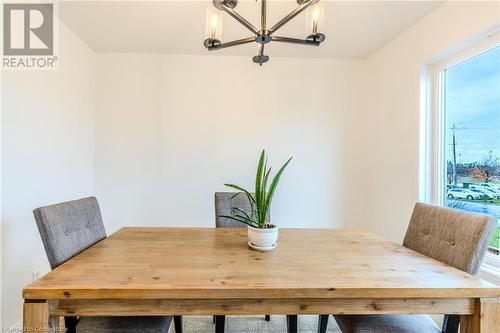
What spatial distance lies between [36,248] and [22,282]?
240mm

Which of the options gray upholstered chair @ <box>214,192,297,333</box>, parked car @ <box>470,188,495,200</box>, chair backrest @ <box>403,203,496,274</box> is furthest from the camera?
gray upholstered chair @ <box>214,192,297,333</box>

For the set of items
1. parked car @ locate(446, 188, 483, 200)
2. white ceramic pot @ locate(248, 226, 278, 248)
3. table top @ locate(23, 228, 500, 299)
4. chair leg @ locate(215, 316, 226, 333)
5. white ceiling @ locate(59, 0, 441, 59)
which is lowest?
chair leg @ locate(215, 316, 226, 333)

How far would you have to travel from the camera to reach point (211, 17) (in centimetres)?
142

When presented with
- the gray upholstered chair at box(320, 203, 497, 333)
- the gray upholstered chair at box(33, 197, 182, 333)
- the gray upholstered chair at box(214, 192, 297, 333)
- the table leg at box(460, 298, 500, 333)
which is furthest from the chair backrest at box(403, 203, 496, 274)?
the gray upholstered chair at box(33, 197, 182, 333)

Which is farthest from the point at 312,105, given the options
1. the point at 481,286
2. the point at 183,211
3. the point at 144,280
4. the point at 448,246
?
the point at 144,280

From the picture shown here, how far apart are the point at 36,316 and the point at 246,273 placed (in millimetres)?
771

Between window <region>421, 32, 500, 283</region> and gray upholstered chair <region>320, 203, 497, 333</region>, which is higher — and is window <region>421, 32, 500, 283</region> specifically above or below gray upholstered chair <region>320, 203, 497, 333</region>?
above

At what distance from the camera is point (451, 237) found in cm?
131

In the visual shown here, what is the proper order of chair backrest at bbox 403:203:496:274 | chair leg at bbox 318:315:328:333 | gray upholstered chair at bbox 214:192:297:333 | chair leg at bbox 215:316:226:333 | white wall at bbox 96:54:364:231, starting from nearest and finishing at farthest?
chair backrest at bbox 403:203:496:274, chair leg at bbox 215:316:226:333, chair leg at bbox 318:315:328:333, gray upholstered chair at bbox 214:192:297:333, white wall at bbox 96:54:364:231

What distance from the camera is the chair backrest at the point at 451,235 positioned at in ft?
3.86

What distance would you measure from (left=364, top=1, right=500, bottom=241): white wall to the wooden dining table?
1.41 metres

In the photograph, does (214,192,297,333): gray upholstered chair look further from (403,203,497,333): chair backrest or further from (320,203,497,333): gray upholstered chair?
(403,203,497,333): chair backrest

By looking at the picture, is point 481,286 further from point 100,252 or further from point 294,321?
point 100,252

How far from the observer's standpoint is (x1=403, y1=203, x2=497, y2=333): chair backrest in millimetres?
1176
